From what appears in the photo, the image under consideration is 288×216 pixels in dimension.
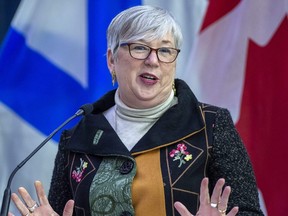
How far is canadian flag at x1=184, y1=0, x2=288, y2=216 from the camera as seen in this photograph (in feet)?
11.2

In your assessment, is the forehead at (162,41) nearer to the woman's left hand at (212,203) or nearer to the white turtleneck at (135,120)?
the white turtleneck at (135,120)

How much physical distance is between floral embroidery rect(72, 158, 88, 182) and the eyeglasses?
0.39m

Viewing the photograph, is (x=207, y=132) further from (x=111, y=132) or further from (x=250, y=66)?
(x=250, y=66)

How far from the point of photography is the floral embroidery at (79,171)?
103 inches

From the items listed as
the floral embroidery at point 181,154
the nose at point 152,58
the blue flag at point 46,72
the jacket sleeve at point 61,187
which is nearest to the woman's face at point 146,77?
the nose at point 152,58

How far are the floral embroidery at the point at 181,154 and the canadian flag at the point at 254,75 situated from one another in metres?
0.95

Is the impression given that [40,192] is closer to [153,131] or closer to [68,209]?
[68,209]

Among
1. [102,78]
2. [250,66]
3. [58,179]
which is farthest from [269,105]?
[58,179]

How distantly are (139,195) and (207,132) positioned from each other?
1.00ft

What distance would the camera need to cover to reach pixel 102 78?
151 inches

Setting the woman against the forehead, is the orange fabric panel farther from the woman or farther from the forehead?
the forehead

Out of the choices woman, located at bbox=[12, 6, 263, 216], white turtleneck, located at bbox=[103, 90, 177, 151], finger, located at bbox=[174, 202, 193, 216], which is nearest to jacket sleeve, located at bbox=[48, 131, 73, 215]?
woman, located at bbox=[12, 6, 263, 216]

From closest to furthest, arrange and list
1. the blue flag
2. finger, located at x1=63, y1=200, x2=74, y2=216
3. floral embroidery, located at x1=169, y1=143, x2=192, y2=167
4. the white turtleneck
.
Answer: finger, located at x1=63, y1=200, x2=74, y2=216 < floral embroidery, located at x1=169, y1=143, x2=192, y2=167 < the white turtleneck < the blue flag

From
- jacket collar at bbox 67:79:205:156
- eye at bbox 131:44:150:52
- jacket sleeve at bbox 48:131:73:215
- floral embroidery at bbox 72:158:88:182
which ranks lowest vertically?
jacket sleeve at bbox 48:131:73:215
